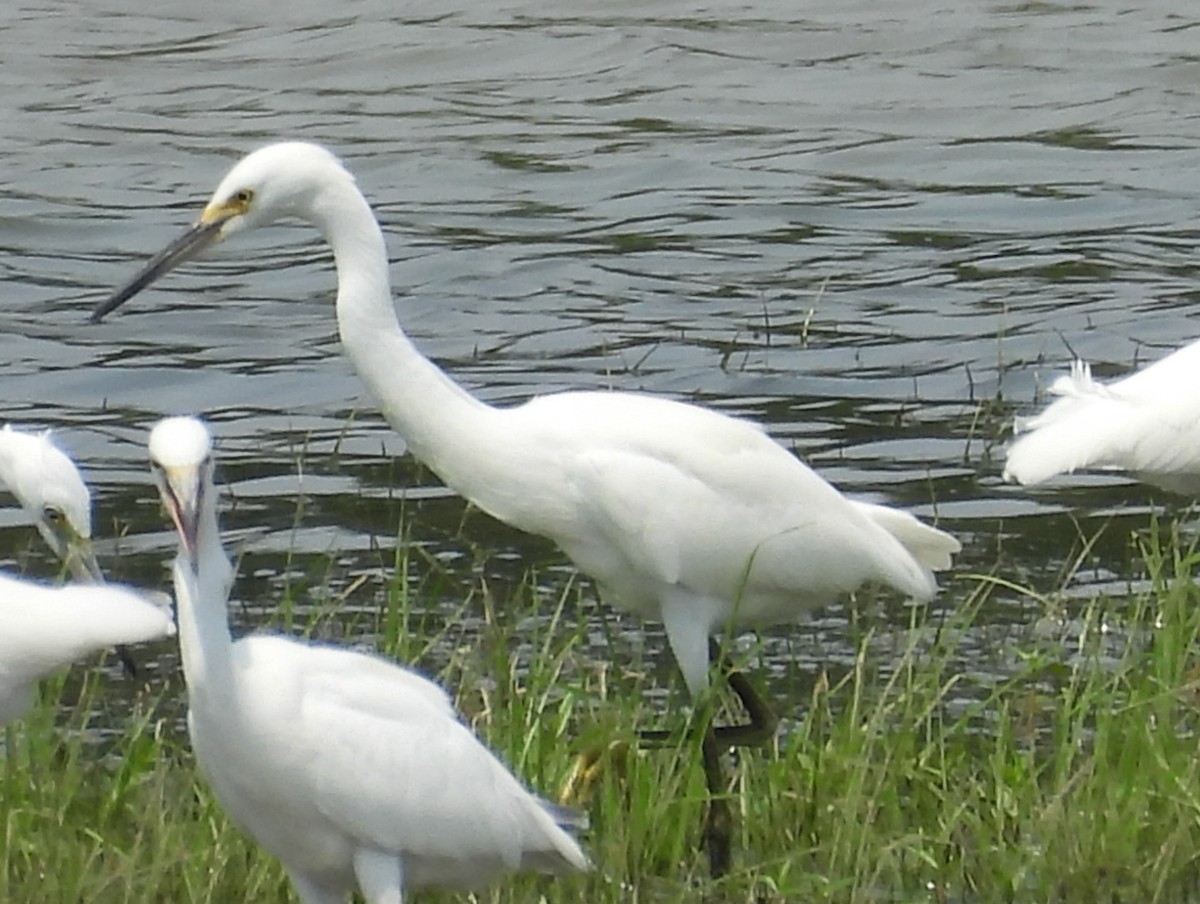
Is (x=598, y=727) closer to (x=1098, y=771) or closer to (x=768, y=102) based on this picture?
(x=1098, y=771)

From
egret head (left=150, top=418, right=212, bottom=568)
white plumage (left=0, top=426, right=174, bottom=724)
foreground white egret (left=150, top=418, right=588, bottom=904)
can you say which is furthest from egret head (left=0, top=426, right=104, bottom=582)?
egret head (left=150, top=418, right=212, bottom=568)

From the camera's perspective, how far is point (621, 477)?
596 cm

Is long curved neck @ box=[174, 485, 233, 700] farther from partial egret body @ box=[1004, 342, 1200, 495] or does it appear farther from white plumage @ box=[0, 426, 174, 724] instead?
partial egret body @ box=[1004, 342, 1200, 495]

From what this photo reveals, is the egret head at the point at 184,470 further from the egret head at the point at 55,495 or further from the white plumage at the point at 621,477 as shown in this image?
the egret head at the point at 55,495

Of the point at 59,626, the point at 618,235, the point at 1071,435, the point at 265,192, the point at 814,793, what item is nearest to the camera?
the point at 59,626

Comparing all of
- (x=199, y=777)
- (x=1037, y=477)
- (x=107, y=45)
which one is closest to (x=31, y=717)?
(x=199, y=777)

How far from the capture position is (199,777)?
18.2ft

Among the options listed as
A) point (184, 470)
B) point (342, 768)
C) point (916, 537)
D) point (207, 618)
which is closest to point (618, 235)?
point (916, 537)

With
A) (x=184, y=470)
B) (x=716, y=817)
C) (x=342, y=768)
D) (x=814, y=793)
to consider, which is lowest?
(x=716, y=817)

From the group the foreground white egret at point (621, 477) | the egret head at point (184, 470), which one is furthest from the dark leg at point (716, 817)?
the egret head at point (184, 470)

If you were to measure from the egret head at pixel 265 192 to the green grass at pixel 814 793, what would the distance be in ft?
2.66

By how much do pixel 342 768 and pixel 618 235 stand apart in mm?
8798

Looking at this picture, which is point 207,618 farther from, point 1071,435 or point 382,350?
point 1071,435

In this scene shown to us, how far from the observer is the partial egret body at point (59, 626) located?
4.98 meters
